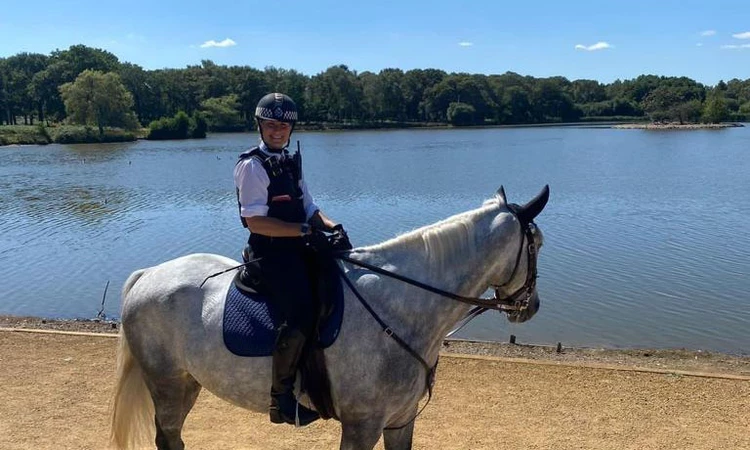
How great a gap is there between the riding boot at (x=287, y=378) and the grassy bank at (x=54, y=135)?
89853 millimetres

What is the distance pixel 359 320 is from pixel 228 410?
356cm

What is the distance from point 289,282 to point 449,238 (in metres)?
1.06

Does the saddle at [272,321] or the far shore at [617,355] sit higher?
the saddle at [272,321]

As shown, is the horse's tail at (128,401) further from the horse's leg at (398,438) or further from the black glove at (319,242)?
the horse's leg at (398,438)

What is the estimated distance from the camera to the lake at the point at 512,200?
12.6 m

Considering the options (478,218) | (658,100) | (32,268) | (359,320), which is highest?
(658,100)

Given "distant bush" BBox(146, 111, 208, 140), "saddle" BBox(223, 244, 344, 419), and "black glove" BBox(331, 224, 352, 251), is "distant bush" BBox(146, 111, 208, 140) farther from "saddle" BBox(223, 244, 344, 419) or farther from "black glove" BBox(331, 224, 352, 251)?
"black glove" BBox(331, 224, 352, 251)

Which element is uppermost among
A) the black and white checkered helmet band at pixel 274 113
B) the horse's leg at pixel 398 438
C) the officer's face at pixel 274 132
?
the black and white checkered helmet band at pixel 274 113

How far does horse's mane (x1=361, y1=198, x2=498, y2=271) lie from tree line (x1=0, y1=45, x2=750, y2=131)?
9896cm

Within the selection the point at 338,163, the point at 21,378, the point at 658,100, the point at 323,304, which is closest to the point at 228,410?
the point at 21,378

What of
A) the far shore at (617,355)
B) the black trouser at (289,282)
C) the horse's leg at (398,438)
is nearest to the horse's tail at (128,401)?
the black trouser at (289,282)

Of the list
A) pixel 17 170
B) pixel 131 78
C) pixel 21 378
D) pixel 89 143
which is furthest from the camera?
pixel 131 78

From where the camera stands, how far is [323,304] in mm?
3828

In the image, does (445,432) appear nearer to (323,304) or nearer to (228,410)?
(228,410)
